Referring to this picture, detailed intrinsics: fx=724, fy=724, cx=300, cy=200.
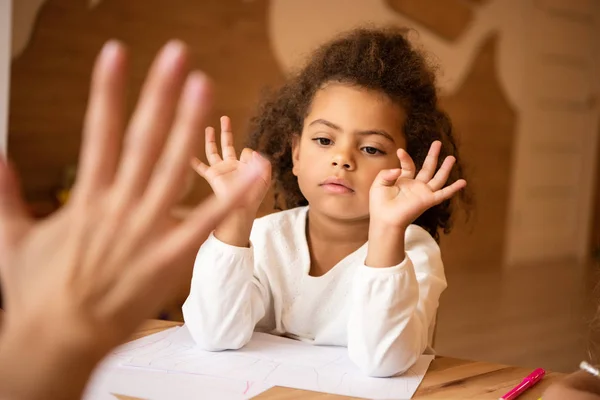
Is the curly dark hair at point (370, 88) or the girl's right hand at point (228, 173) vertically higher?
the curly dark hair at point (370, 88)

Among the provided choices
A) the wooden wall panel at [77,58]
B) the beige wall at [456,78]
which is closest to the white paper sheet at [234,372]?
the beige wall at [456,78]

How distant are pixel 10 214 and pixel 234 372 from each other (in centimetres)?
55

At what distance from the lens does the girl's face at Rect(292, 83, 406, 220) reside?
1146mm

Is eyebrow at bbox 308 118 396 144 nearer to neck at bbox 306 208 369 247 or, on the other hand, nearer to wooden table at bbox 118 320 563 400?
neck at bbox 306 208 369 247

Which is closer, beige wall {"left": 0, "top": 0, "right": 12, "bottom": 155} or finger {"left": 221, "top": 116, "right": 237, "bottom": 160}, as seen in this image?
finger {"left": 221, "top": 116, "right": 237, "bottom": 160}

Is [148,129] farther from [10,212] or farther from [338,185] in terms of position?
[338,185]

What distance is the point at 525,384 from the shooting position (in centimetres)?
88

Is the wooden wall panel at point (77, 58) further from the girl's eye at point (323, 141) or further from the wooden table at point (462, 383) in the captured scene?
the wooden table at point (462, 383)

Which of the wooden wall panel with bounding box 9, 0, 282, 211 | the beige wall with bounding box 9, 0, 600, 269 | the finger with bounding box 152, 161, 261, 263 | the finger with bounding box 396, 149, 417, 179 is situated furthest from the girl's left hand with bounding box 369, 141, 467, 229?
the wooden wall panel with bounding box 9, 0, 282, 211

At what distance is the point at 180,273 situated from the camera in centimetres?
39

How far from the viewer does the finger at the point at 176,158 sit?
0.39 m

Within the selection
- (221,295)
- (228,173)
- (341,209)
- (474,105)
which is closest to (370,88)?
(341,209)

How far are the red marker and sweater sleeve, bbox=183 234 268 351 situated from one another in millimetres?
367

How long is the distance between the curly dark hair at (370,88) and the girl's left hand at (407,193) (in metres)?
0.29
